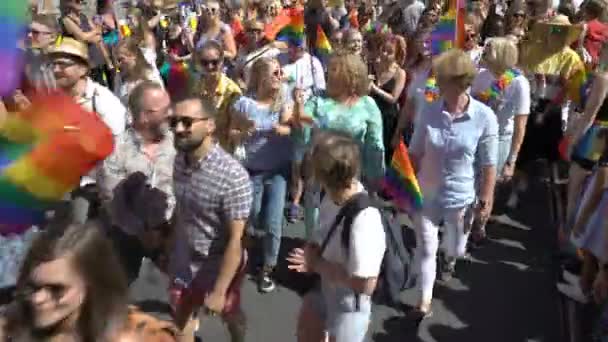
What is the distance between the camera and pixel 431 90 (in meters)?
4.60

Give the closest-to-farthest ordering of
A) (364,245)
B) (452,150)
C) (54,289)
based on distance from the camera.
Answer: (54,289), (364,245), (452,150)

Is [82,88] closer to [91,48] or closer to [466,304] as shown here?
[466,304]

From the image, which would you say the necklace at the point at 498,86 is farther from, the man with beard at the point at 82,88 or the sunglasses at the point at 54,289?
the sunglasses at the point at 54,289

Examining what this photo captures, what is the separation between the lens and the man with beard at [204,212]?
317 cm

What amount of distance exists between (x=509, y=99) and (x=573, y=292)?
52.4 inches

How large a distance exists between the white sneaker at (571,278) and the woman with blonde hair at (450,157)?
97cm

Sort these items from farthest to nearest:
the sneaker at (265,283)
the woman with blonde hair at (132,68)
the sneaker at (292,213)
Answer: the sneaker at (292,213) → the woman with blonde hair at (132,68) → the sneaker at (265,283)

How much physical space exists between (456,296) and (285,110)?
1.62 metres

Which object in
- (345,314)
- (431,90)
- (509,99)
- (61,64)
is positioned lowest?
(345,314)

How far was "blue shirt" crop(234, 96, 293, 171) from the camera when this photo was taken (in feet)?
14.8

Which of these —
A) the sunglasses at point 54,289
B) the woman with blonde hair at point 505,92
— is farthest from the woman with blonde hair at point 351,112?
the sunglasses at point 54,289

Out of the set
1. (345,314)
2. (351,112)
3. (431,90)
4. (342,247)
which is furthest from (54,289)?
(431,90)

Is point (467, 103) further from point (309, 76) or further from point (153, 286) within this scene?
point (153, 286)

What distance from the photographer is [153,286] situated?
481 centimetres
